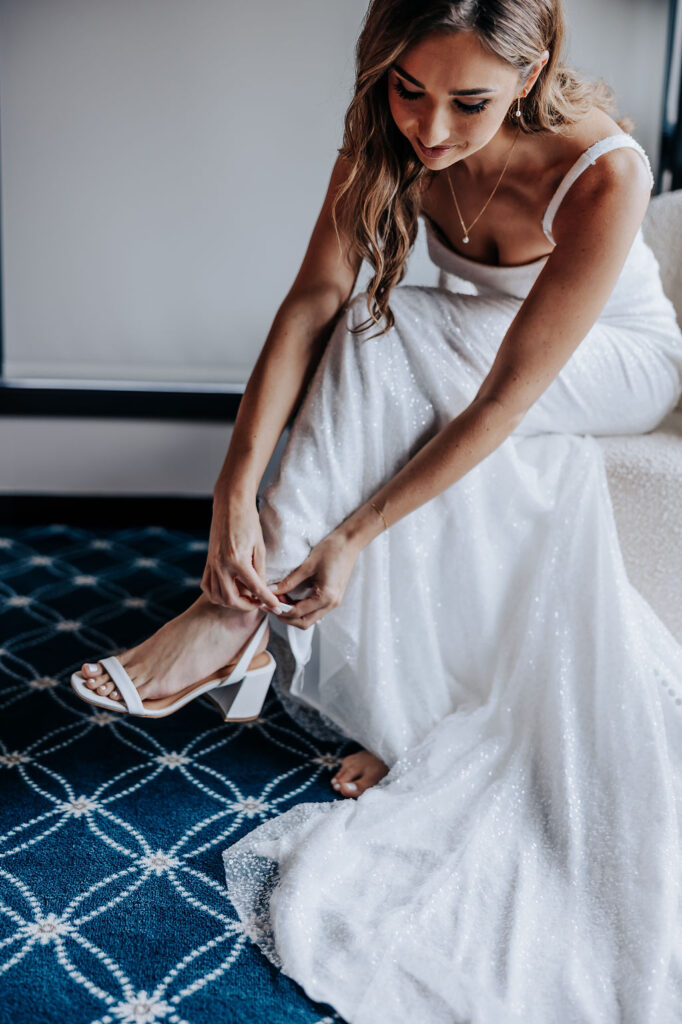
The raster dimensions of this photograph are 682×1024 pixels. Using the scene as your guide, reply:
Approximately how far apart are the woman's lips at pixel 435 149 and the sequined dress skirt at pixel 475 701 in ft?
0.80

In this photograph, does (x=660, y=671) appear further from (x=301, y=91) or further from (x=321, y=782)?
(x=301, y=91)

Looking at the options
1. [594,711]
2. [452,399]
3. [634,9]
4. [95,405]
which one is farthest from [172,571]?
[634,9]

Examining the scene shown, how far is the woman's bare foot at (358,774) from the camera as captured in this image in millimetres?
1259

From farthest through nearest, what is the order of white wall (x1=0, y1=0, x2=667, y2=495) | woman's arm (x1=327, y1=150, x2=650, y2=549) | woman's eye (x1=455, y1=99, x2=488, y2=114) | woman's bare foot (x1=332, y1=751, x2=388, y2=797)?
white wall (x1=0, y1=0, x2=667, y2=495)
woman's bare foot (x1=332, y1=751, x2=388, y2=797)
woman's arm (x1=327, y1=150, x2=650, y2=549)
woman's eye (x1=455, y1=99, x2=488, y2=114)

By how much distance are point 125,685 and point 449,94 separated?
813mm

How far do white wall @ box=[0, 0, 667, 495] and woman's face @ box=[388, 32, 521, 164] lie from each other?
1.11 meters

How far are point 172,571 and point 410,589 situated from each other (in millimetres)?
940

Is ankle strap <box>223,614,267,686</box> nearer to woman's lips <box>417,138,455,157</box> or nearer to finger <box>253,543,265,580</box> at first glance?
finger <box>253,543,265,580</box>

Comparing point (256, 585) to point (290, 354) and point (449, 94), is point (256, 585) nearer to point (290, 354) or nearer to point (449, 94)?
point (290, 354)

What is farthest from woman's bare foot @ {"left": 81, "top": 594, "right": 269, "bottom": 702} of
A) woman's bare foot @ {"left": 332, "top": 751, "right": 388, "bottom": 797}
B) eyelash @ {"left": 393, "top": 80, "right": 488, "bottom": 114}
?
eyelash @ {"left": 393, "top": 80, "right": 488, "bottom": 114}

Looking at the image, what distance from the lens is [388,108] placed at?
45.6 inches

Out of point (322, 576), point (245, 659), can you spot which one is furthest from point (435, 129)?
point (245, 659)

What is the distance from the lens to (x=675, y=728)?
1.17 metres

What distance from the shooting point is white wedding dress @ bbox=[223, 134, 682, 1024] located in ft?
3.21
